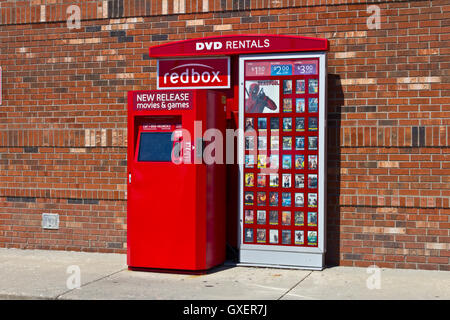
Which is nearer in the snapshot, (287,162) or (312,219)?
(312,219)

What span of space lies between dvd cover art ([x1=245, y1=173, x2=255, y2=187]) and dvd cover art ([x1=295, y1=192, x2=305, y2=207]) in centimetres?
59

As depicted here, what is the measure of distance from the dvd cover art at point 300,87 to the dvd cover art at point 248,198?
1448 mm

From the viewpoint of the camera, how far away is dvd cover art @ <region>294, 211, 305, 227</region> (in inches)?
324

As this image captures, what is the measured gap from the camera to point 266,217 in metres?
8.39

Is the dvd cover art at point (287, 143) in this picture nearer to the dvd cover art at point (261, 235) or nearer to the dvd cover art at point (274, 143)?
the dvd cover art at point (274, 143)

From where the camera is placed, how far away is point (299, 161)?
8258mm

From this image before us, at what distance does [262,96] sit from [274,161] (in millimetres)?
858

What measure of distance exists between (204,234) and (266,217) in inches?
37.9

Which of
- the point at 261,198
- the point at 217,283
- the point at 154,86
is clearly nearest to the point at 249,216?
the point at 261,198

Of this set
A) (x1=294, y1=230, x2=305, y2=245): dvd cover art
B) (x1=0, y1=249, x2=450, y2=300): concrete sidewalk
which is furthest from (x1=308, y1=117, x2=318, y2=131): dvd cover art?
(x1=0, y1=249, x2=450, y2=300): concrete sidewalk

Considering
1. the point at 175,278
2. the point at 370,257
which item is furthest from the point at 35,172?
the point at 370,257

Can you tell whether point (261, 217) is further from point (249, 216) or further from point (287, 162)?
point (287, 162)

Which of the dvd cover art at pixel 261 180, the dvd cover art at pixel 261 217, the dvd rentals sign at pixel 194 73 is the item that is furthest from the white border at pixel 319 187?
the dvd rentals sign at pixel 194 73

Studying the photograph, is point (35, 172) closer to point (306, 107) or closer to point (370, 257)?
point (306, 107)
